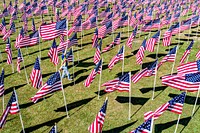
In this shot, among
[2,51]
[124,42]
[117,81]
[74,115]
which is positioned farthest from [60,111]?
[124,42]

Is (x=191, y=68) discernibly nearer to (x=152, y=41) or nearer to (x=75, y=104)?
(x=152, y=41)

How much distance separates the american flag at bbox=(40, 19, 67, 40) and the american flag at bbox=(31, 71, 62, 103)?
7.13 meters

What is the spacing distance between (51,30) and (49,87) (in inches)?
327

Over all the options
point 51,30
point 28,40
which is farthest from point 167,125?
point 28,40

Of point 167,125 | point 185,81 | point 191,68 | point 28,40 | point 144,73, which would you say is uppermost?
point 28,40

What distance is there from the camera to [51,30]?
74.9ft

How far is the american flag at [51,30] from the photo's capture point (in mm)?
22578

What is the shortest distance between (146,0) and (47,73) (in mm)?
34723

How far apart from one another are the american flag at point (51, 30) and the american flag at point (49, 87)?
713 cm

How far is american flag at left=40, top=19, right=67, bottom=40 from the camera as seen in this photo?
22578 millimetres

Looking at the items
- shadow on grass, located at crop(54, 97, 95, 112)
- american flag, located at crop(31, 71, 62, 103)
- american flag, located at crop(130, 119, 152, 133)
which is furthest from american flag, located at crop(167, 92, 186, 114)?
shadow on grass, located at crop(54, 97, 95, 112)

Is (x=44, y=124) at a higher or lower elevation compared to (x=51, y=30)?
lower

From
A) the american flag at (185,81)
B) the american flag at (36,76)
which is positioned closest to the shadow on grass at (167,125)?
the american flag at (185,81)

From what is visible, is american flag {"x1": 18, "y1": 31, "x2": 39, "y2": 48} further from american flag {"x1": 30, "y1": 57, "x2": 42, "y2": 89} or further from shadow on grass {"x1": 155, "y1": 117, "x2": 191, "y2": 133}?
shadow on grass {"x1": 155, "y1": 117, "x2": 191, "y2": 133}
